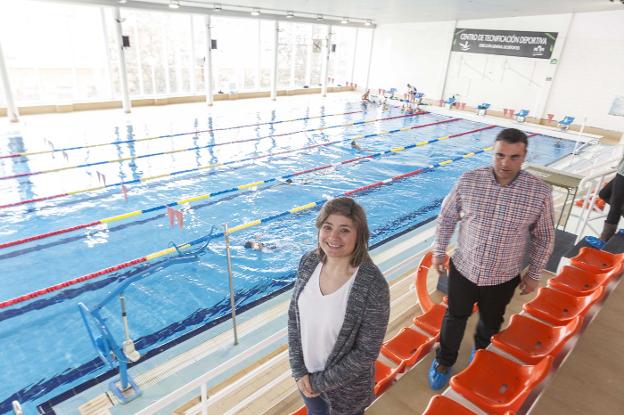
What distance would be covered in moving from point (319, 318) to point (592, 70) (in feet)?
54.9

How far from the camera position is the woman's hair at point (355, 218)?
141 centimetres

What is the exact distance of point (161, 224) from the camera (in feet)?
19.8

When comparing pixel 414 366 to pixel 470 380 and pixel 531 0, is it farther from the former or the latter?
pixel 531 0

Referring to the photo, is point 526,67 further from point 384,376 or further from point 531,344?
point 384,376

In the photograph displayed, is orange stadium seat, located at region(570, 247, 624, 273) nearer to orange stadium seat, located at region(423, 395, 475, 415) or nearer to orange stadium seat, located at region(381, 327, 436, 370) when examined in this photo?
orange stadium seat, located at region(381, 327, 436, 370)

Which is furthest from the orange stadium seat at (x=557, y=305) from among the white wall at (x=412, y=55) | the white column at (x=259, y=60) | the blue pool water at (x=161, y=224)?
the white column at (x=259, y=60)

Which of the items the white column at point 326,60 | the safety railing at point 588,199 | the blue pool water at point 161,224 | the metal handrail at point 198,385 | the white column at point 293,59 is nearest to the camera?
the metal handrail at point 198,385

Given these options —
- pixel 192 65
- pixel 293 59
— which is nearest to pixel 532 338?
pixel 192 65

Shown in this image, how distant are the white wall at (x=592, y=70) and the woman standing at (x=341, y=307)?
16.1m

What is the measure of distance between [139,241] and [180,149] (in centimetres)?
466

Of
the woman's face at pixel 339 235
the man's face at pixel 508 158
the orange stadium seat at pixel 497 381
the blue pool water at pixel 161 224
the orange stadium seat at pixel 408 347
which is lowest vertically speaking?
the blue pool water at pixel 161 224

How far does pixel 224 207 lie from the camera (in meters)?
6.76

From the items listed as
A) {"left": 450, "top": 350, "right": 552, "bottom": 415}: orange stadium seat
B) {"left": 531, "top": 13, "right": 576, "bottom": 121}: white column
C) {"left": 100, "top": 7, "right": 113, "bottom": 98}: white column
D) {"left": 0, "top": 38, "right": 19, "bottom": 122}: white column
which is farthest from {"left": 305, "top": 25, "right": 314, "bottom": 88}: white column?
{"left": 450, "top": 350, "right": 552, "bottom": 415}: orange stadium seat

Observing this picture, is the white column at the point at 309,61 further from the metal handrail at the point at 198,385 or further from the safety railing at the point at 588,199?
the metal handrail at the point at 198,385
